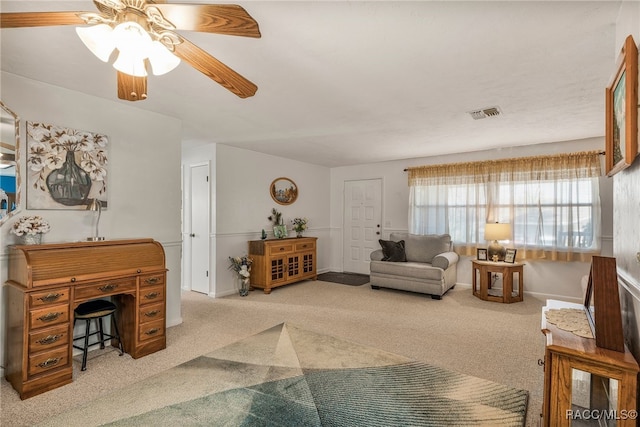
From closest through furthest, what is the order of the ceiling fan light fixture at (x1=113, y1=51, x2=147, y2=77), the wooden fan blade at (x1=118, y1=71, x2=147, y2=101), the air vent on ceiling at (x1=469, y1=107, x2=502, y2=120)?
the ceiling fan light fixture at (x1=113, y1=51, x2=147, y2=77)
the wooden fan blade at (x1=118, y1=71, x2=147, y2=101)
the air vent on ceiling at (x1=469, y1=107, x2=502, y2=120)

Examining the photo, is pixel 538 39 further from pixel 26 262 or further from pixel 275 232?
pixel 275 232

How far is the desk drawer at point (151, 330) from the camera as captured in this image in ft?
8.68

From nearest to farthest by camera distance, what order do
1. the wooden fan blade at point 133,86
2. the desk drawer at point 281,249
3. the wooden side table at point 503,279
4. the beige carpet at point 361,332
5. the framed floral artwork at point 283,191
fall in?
1. the wooden fan blade at point 133,86
2. the beige carpet at point 361,332
3. the wooden side table at point 503,279
4. the desk drawer at point 281,249
5. the framed floral artwork at point 283,191

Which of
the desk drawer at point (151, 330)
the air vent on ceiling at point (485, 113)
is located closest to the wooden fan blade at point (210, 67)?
the desk drawer at point (151, 330)

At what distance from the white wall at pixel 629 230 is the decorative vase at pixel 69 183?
3690mm

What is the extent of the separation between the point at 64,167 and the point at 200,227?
232cm

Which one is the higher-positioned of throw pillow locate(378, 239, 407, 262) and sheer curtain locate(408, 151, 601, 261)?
sheer curtain locate(408, 151, 601, 261)

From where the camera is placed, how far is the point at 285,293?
4.79m

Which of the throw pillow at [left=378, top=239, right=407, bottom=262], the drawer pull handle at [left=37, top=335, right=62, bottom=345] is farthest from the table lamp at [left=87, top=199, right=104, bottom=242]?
the throw pillow at [left=378, top=239, right=407, bottom=262]

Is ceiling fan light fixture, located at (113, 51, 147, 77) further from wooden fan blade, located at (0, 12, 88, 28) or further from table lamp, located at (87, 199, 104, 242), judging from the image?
table lamp, located at (87, 199, 104, 242)

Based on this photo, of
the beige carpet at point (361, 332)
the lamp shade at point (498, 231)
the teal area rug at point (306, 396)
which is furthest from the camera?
the lamp shade at point (498, 231)

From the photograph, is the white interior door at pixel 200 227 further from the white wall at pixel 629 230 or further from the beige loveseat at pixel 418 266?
the white wall at pixel 629 230

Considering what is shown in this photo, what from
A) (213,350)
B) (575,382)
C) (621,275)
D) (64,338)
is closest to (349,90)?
(621,275)

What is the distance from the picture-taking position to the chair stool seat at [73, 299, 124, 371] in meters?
2.39
